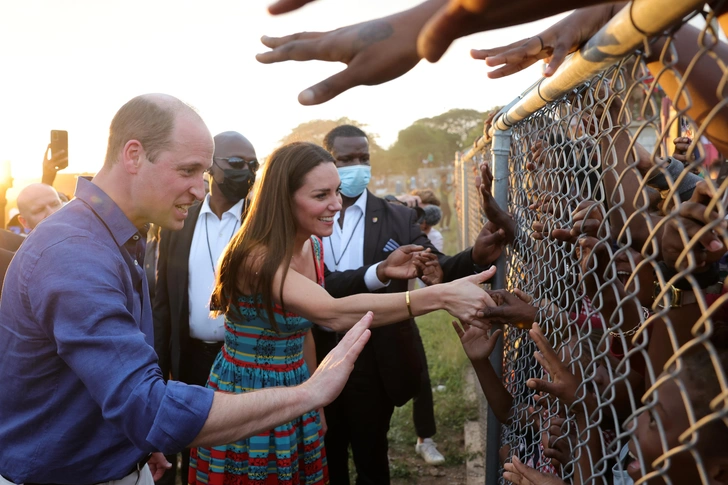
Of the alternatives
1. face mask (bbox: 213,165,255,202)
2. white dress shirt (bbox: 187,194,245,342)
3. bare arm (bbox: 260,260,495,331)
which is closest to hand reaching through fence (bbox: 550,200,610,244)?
bare arm (bbox: 260,260,495,331)

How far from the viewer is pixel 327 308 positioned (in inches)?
107

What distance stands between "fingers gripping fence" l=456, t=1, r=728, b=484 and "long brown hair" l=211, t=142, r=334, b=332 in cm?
109

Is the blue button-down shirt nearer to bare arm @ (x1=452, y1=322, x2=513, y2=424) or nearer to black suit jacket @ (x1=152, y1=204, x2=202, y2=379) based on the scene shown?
bare arm @ (x1=452, y1=322, x2=513, y2=424)

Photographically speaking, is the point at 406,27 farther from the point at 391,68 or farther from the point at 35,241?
the point at 35,241

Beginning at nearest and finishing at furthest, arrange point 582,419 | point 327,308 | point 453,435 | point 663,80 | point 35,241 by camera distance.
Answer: point 663,80
point 582,419
point 35,241
point 327,308
point 453,435

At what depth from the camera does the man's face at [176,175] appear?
209 centimetres

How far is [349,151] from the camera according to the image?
4.22 meters

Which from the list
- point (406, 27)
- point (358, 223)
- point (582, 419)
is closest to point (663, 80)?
point (406, 27)

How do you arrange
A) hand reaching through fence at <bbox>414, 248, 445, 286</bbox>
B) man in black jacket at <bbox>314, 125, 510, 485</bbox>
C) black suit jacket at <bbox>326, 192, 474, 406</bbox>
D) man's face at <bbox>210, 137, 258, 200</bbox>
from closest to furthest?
1. hand reaching through fence at <bbox>414, 248, 445, 286</bbox>
2. black suit jacket at <bbox>326, 192, 474, 406</bbox>
3. man in black jacket at <bbox>314, 125, 510, 485</bbox>
4. man's face at <bbox>210, 137, 258, 200</bbox>

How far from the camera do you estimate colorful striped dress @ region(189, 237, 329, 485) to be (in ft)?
9.23

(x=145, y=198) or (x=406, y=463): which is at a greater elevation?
(x=145, y=198)

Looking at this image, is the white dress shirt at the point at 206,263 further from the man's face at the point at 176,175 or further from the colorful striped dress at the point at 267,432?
the man's face at the point at 176,175

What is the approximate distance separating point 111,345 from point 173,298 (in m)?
2.17

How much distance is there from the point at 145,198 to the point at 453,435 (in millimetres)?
4240
